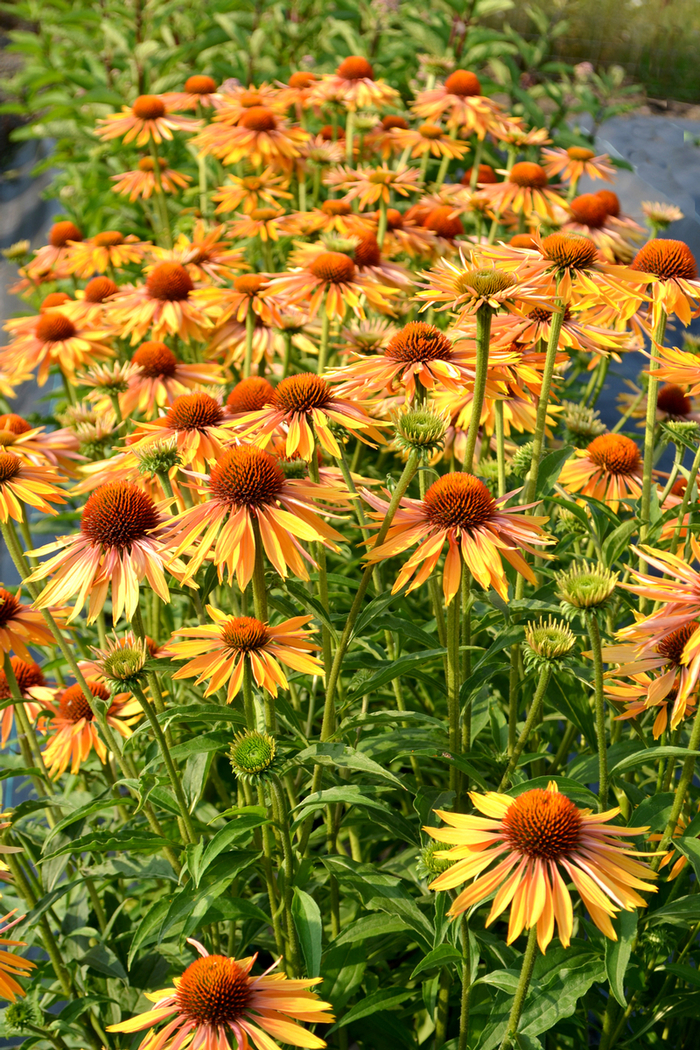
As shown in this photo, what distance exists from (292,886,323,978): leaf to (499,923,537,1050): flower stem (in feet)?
0.90

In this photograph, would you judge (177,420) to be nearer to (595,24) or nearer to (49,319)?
(49,319)

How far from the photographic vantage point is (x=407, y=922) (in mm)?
1423

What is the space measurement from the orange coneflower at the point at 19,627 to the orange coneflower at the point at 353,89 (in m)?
2.55

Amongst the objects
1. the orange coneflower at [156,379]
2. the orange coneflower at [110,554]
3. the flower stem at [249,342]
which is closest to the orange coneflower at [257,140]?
the flower stem at [249,342]

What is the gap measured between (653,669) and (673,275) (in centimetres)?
85

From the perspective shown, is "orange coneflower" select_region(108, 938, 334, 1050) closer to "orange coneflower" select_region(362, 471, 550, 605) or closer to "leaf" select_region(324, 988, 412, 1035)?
"leaf" select_region(324, 988, 412, 1035)

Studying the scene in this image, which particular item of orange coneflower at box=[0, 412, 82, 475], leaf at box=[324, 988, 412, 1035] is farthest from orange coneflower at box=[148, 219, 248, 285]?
leaf at box=[324, 988, 412, 1035]

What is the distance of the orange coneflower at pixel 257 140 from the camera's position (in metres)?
3.20

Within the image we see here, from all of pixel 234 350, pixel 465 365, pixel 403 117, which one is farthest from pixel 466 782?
pixel 403 117

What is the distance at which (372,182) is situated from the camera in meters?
3.04

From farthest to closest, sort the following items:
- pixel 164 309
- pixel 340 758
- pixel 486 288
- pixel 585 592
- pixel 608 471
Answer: pixel 164 309 < pixel 608 471 < pixel 486 288 < pixel 340 758 < pixel 585 592

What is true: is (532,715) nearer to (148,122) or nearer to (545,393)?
(545,393)

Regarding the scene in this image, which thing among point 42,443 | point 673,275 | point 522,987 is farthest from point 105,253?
point 522,987

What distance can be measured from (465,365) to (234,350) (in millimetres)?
1132
